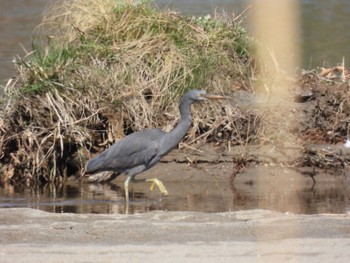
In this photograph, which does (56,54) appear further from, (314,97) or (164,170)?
(314,97)

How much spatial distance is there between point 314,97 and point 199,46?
165 centimetres

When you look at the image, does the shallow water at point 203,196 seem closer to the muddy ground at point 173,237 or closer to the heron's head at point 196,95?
the muddy ground at point 173,237

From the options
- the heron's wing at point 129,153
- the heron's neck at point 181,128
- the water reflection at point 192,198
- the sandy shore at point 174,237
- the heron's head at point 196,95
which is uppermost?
the heron's head at point 196,95

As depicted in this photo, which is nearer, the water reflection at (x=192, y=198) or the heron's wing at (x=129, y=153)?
the water reflection at (x=192, y=198)

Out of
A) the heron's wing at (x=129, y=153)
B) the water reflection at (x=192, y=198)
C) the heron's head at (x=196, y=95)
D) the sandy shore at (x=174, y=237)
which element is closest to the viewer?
the sandy shore at (x=174, y=237)

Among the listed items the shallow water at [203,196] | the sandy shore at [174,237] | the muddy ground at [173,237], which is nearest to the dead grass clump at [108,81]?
the shallow water at [203,196]

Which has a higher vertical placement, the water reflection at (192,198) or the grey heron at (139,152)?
the grey heron at (139,152)

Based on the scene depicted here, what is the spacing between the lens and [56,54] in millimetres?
12711

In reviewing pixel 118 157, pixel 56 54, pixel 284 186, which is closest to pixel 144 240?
pixel 118 157

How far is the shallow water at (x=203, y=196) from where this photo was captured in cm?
1054

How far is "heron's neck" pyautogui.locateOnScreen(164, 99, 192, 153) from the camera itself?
11.4 meters

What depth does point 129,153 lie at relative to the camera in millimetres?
11305

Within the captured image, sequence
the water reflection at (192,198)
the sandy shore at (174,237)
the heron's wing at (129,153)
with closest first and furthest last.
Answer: the sandy shore at (174,237) → the water reflection at (192,198) → the heron's wing at (129,153)

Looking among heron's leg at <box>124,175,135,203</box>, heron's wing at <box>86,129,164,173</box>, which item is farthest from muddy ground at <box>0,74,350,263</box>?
heron's wing at <box>86,129,164,173</box>
